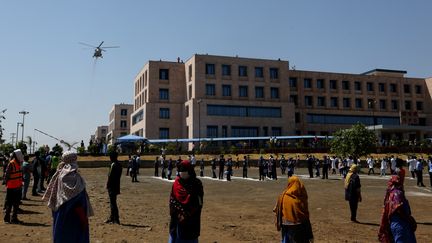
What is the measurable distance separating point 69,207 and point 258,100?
219 ft

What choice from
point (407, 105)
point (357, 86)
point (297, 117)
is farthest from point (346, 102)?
point (407, 105)

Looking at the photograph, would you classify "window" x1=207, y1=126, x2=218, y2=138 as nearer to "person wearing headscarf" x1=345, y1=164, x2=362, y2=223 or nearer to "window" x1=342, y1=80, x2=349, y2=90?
"window" x1=342, y1=80, x2=349, y2=90

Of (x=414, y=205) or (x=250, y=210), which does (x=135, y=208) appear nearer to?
(x=250, y=210)

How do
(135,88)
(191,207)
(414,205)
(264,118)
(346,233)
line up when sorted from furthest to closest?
(135,88), (264,118), (414,205), (346,233), (191,207)

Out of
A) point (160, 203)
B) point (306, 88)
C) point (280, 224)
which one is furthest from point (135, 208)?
point (306, 88)

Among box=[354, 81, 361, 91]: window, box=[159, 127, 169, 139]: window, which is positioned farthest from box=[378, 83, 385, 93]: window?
box=[159, 127, 169, 139]: window

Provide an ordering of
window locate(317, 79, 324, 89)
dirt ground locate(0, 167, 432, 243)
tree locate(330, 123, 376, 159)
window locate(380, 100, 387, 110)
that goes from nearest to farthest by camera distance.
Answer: dirt ground locate(0, 167, 432, 243), tree locate(330, 123, 376, 159), window locate(317, 79, 324, 89), window locate(380, 100, 387, 110)

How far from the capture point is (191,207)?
17.8 ft

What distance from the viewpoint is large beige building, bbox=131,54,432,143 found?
68938 mm

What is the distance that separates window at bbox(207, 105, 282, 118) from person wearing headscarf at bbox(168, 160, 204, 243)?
62089 mm

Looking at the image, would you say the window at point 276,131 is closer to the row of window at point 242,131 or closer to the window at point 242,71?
the row of window at point 242,131

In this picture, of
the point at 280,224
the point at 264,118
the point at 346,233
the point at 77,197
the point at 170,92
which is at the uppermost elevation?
the point at 170,92

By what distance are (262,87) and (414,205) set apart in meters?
57.8

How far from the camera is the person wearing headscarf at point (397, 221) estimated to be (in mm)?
6398
